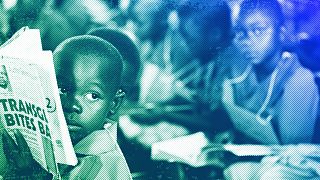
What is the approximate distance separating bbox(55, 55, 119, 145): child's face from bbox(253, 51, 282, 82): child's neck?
631 millimetres

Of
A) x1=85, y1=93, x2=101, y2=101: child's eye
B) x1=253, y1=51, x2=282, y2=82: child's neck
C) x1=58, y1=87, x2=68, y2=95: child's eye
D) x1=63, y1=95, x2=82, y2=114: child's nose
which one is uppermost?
x1=253, y1=51, x2=282, y2=82: child's neck

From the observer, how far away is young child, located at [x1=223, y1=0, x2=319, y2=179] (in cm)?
183

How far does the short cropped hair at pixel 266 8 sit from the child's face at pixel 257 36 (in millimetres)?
12

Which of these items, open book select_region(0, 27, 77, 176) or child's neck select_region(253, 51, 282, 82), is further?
child's neck select_region(253, 51, 282, 82)

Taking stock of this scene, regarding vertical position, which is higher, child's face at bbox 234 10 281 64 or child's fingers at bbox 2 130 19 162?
child's face at bbox 234 10 281 64

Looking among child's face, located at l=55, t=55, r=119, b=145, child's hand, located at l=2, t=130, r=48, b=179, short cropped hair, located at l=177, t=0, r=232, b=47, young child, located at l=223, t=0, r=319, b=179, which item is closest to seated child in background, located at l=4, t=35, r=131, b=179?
child's face, located at l=55, t=55, r=119, b=145

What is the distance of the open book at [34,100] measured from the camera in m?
1.66

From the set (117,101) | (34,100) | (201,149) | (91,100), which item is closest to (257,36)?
(201,149)

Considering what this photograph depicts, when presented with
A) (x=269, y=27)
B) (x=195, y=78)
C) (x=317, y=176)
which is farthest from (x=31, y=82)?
(x=317, y=176)

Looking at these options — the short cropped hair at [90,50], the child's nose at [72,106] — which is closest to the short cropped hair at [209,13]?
the short cropped hair at [90,50]

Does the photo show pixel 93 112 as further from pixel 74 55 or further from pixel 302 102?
pixel 302 102

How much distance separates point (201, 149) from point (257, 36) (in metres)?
0.55

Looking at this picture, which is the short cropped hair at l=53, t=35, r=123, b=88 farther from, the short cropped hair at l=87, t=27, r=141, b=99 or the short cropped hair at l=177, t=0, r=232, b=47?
the short cropped hair at l=177, t=0, r=232, b=47

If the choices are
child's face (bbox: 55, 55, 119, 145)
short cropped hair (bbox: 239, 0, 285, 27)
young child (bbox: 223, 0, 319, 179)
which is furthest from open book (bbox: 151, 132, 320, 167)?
short cropped hair (bbox: 239, 0, 285, 27)
